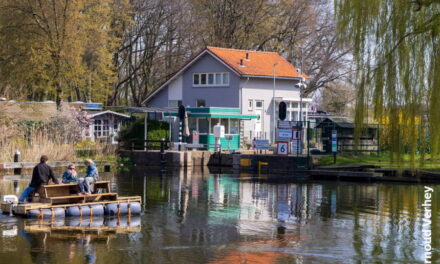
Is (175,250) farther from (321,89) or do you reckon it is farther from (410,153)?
(321,89)

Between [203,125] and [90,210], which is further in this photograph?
[203,125]

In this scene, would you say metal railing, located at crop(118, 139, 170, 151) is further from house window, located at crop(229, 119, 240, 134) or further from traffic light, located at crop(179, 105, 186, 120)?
house window, located at crop(229, 119, 240, 134)

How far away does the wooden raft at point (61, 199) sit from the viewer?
2250 cm

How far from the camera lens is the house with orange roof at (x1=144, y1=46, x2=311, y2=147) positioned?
59.8 metres

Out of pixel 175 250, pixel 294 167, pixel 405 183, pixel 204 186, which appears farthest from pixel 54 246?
pixel 294 167

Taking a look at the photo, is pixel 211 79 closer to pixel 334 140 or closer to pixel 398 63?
pixel 334 140

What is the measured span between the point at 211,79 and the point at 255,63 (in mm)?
4049

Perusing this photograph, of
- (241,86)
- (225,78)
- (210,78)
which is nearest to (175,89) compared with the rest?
(210,78)

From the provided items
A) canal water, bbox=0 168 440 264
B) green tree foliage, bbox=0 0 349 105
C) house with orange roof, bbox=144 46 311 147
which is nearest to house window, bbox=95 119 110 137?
green tree foliage, bbox=0 0 349 105

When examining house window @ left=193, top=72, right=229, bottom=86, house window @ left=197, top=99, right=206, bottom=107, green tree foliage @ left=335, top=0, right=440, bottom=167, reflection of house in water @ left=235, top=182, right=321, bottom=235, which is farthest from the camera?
house window @ left=197, top=99, right=206, bottom=107

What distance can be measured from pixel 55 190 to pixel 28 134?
74.2ft

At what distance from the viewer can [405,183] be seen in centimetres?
3722

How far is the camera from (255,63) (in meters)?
62.0

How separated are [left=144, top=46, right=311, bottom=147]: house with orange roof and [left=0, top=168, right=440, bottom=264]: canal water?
89.3 ft
